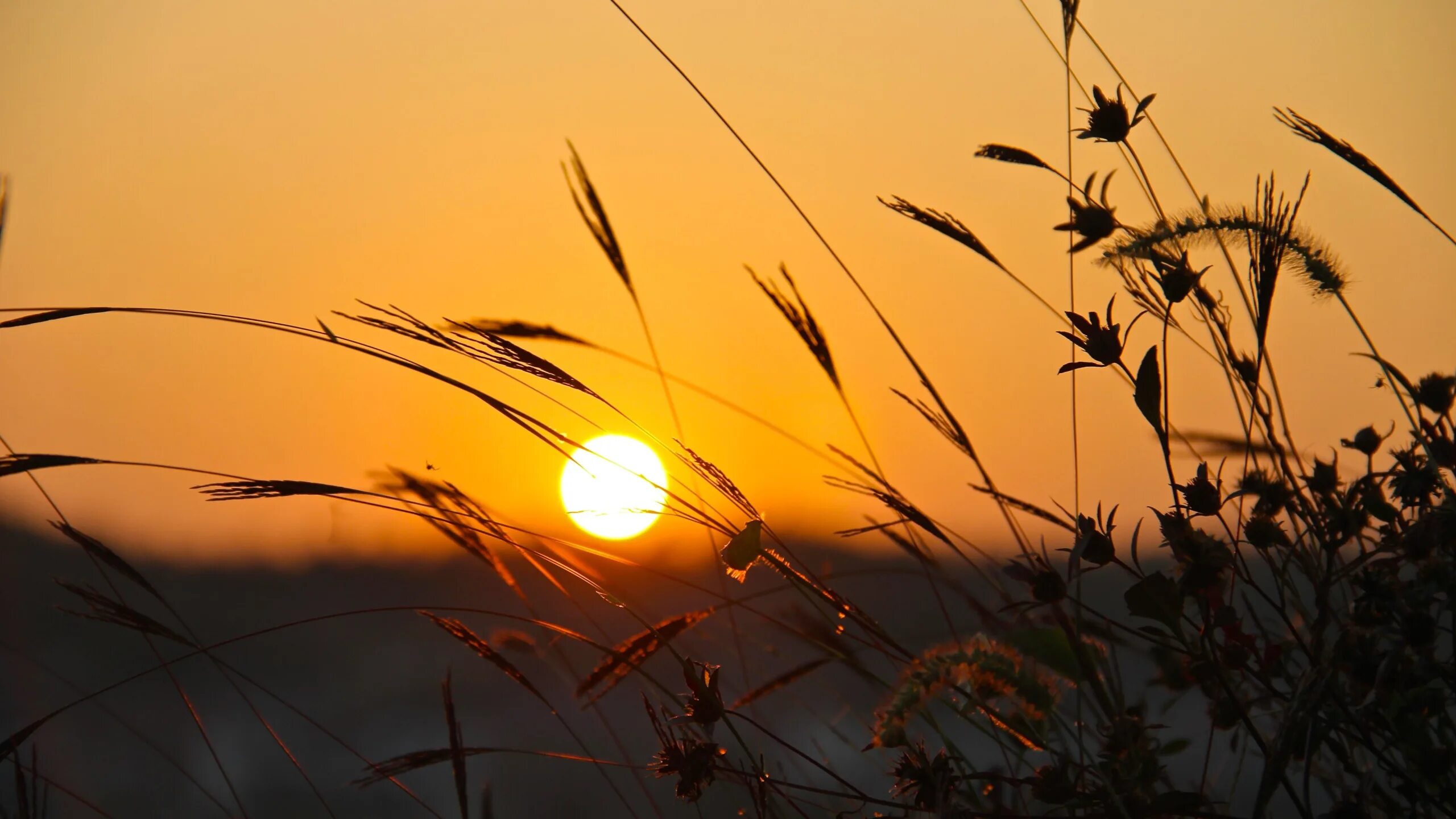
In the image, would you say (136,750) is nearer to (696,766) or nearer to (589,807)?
(589,807)

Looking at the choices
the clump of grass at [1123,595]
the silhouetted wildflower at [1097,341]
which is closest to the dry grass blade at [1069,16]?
the clump of grass at [1123,595]

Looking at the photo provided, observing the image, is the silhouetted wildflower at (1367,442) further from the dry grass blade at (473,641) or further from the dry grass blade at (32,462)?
the dry grass blade at (32,462)

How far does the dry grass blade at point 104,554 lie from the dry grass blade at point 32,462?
8.8 inches

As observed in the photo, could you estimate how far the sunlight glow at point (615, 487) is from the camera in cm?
110

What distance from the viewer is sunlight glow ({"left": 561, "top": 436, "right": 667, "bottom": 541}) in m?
1.10

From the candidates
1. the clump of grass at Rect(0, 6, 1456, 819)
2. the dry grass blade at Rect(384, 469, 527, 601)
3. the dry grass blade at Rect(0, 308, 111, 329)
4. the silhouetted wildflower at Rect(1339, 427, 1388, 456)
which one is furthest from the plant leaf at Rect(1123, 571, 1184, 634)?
the dry grass blade at Rect(0, 308, 111, 329)

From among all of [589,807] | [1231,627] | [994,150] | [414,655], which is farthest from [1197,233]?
[414,655]

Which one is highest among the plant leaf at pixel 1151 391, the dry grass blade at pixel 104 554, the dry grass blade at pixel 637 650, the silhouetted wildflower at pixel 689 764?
the dry grass blade at pixel 104 554

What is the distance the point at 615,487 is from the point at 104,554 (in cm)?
70

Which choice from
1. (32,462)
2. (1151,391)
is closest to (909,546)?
(1151,391)

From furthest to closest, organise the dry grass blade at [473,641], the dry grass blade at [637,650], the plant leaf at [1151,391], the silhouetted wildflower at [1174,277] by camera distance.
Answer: the dry grass blade at [473,641]
the dry grass blade at [637,650]
the silhouetted wildflower at [1174,277]
the plant leaf at [1151,391]

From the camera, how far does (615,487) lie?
1159 millimetres

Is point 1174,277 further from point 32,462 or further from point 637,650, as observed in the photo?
point 32,462

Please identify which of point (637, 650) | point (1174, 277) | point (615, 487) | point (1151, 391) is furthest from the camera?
point (615, 487)
